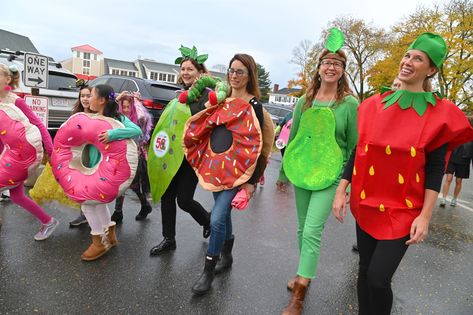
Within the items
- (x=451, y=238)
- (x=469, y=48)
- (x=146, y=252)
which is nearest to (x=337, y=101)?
(x=146, y=252)

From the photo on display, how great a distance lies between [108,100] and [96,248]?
1351 mm

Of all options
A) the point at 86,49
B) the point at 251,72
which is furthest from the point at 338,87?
the point at 86,49

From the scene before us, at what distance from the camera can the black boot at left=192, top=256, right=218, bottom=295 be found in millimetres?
2668

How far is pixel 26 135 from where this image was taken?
3162mm

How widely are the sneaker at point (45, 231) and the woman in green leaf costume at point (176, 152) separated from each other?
3.58 feet

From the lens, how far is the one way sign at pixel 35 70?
5.24 meters

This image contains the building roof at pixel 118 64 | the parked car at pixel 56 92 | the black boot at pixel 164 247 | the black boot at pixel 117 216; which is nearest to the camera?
the black boot at pixel 164 247

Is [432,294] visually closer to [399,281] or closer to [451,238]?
[399,281]

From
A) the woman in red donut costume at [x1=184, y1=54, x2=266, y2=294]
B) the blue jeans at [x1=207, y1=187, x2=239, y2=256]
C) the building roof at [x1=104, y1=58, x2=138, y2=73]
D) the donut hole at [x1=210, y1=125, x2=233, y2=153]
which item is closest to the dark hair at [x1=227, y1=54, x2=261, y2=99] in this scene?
the woman in red donut costume at [x1=184, y1=54, x2=266, y2=294]

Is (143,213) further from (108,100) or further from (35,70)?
(35,70)

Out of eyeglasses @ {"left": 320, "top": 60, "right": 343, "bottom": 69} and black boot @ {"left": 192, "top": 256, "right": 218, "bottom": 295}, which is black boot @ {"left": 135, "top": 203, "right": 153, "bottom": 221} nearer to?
black boot @ {"left": 192, "top": 256, "right": 218, "bottom": 295}

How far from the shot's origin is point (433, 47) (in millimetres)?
1803

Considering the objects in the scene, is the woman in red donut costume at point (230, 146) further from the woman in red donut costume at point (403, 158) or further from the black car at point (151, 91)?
the black car at point (151, 91)

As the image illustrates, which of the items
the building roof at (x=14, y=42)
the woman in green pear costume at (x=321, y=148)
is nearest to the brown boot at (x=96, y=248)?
the woman in green pear costume at (x=321, y=148)
